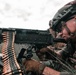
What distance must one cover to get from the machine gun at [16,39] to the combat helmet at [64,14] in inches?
18.1

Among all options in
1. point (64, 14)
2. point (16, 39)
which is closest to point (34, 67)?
point (16, 39)

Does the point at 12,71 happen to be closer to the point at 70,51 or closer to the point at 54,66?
the point at 54,66

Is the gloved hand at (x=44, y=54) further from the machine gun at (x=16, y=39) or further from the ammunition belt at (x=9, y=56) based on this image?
the ammunition belt at (x=9, y=56)

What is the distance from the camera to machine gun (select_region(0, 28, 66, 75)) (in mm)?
9617

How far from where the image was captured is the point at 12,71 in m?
9.25

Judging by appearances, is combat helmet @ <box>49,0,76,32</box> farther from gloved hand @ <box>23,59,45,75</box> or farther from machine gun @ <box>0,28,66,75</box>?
gloved hand @ <box>23,59,45,75</box>

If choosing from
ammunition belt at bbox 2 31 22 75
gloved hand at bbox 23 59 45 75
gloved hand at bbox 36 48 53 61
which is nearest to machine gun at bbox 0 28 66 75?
ammunition belt at bbox 2 31 22 75

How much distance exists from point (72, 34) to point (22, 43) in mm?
1560

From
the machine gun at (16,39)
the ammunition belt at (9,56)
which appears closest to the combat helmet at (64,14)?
the machine gun at (16,39)

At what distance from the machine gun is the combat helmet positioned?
459 mm

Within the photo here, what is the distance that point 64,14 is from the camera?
1034 cm

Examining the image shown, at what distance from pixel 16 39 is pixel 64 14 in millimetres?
1700

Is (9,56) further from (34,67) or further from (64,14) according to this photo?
(64,14)

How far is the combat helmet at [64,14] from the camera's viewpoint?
33.8 feet
